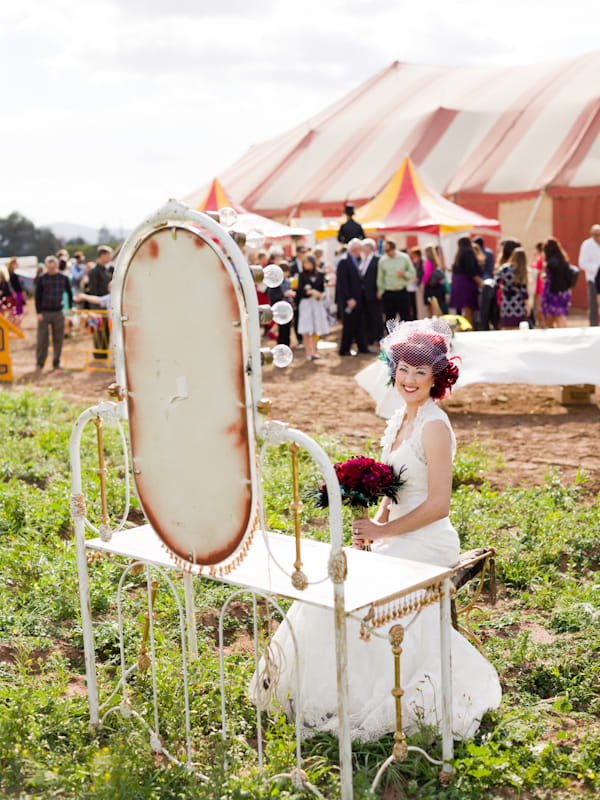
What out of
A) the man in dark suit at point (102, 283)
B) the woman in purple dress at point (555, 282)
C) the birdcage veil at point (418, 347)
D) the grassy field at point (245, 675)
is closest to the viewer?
the grassy field at point (245, 675)

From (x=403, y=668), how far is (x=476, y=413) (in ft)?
23.9

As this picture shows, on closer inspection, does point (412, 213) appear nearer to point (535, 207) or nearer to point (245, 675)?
point (535, 207)

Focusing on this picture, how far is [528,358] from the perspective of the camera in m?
10.0

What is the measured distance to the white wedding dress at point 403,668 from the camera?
3.90 m

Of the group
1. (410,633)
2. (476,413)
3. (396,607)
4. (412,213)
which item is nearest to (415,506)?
(410,633)

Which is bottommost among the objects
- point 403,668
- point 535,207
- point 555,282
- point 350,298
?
point 403,668

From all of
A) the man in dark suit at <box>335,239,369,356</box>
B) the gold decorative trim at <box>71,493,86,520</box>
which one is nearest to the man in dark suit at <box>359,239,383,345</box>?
the man in dark suit at <box>335,239,369,356</box>

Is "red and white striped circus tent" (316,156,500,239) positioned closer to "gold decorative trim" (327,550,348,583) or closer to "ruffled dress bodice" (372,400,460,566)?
"ruffled dress bodice" (372,400,460,566)

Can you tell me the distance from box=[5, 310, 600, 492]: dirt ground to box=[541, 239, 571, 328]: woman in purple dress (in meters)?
2.12

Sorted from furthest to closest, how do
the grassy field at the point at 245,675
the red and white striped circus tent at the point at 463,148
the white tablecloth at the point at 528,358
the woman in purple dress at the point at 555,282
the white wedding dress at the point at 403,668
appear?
the red and white striped circus tent at the point at 463,148, the woman in purple dress at the point at 555,282, the white tablecloth at the point at 528,358, the white wedding dress at the point at 403,668, the grassy field at the point at 245,675

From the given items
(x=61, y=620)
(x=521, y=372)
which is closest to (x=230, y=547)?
(x=61, y=620)

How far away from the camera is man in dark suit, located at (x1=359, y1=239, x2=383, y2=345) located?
52.0 ft

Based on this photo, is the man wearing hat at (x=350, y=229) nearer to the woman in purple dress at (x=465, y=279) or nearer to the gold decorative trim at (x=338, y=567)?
the woman in purple dress at (x=465, y=279)

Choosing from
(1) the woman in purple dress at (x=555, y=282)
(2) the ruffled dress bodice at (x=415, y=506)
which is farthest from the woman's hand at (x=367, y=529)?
(1) the woman in purple dress at (x=555, y=282)
